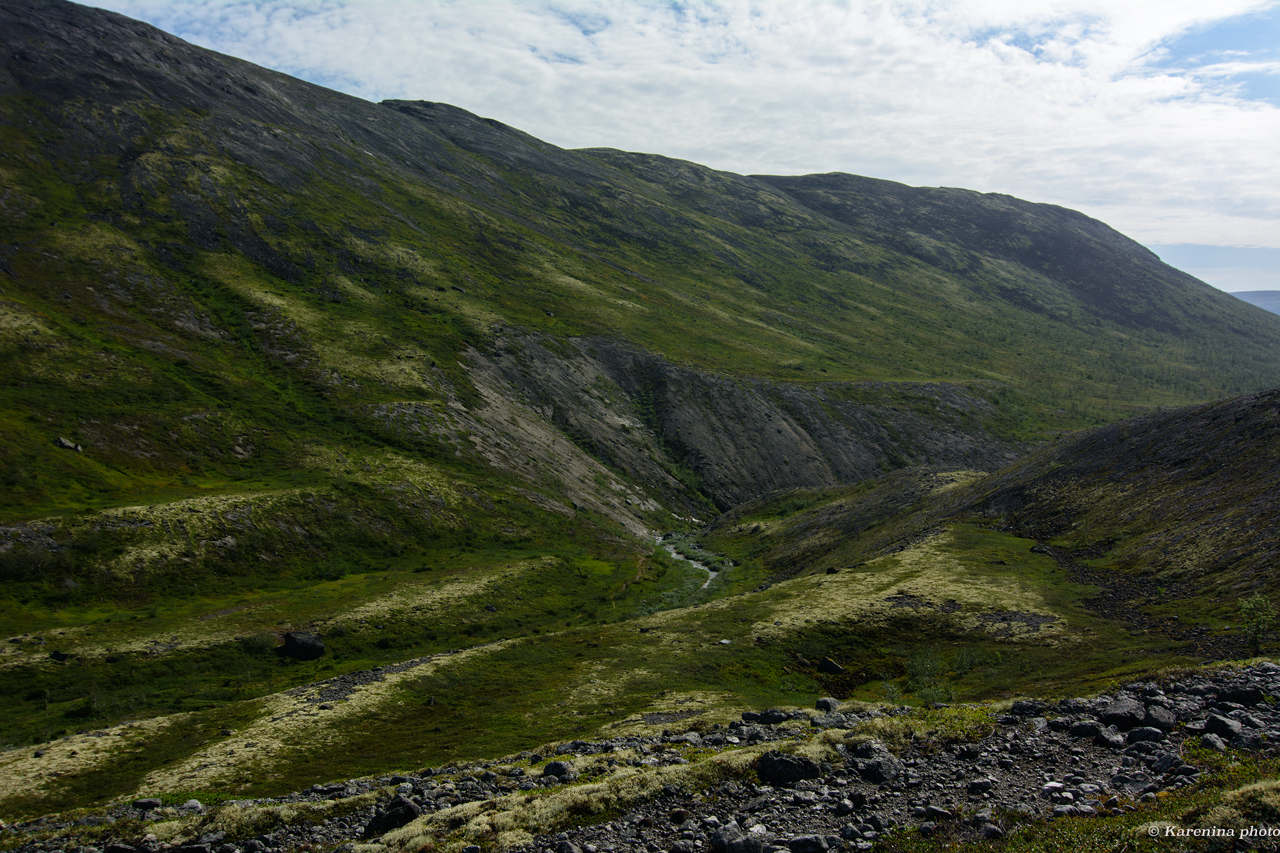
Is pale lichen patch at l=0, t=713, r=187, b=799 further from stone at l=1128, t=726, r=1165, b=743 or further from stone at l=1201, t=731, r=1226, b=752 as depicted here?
stone at l=1201, t=731, r=1226, b=752

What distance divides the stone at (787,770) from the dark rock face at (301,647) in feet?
156

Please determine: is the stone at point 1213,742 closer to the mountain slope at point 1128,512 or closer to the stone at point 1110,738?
the stone at point 1110,738

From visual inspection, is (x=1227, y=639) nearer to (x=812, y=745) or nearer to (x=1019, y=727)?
(x=1019, y=727)

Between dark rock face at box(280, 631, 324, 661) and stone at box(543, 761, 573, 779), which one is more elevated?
stone at box(543, 761, 573, 779)

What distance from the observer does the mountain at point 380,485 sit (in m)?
46.9

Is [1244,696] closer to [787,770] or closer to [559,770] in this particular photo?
[787,770]

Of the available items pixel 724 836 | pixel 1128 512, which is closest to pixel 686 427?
pixel 1128 512

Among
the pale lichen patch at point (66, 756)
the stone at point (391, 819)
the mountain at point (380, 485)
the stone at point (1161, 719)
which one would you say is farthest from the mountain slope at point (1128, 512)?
the pale lichen patch at point (66, 756)

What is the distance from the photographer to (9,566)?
190 feet

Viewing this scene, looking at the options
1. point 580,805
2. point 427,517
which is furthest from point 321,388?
point 580,805

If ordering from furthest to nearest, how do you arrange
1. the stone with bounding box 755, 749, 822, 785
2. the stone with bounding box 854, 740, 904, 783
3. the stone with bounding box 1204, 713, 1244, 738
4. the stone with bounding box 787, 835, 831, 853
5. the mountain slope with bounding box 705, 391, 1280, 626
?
the mountain slope with bounding box 705, 391, 1280, 626
the stone with bounding box 755, 749, 822, 785
the stone with bounding box 854, 740, 904, 783
the stone with bounding box 1204, 713, 1244, 738
the stone with bounding box 787, 835, 831, 853

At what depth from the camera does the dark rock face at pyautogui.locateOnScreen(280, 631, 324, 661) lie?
5784cm

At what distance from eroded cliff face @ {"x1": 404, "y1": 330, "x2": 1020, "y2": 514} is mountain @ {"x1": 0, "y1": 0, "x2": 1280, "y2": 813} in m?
0.92

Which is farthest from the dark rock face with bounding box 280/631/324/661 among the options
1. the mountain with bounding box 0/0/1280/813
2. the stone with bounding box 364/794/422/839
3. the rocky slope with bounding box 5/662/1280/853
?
the stone with bounding box 364/794/422/839
